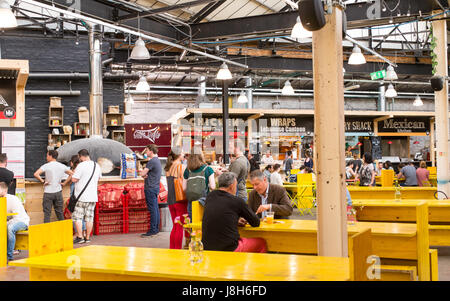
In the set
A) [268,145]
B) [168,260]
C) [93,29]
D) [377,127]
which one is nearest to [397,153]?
[377,127]

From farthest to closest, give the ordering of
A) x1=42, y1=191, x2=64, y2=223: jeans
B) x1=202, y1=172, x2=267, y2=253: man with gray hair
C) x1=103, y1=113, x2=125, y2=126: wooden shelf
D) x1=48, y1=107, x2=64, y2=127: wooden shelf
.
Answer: x1=103, y1=113, x2=125, y2=126: wooden shelf < x1=48, y1=107, x2=64, y2=127: wooden shelf < x1=42, y1=191, x2=64, y2=223: jeans < x1=202, y1=172, x2=267, y2=253: man with gray hair

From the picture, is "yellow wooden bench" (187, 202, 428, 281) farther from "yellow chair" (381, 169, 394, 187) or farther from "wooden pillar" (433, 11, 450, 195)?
"yellow chair" (381, 169, 394, 187)

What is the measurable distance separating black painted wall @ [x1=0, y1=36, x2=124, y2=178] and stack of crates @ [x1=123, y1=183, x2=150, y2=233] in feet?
20.4

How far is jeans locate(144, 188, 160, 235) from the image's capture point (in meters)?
8.87

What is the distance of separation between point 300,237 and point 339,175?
3.64ft

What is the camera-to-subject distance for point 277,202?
19.0 feet

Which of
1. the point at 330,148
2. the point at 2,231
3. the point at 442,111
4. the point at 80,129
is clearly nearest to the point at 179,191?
the point at 2,231

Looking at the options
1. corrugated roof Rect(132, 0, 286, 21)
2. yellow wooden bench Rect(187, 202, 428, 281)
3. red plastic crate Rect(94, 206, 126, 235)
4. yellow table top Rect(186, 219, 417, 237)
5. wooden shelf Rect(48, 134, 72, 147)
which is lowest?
red plastic crate Rect(94, 206, 126, 235)

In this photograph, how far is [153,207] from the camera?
29.4ft

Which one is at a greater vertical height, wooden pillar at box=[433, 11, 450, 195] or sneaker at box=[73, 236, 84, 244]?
wooden pillar at box=[433, 11, 450, 195]

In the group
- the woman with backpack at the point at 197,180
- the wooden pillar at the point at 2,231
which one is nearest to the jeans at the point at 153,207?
the woman with backpack at the point at 197,180

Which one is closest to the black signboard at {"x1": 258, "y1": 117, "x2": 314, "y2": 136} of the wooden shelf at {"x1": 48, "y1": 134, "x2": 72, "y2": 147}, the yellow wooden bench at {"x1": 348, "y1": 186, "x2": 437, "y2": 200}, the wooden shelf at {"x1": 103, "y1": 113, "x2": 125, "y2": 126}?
the wooden shelf at {"x1": 103, "y1": 113, "x2": 125, "y2": 126}

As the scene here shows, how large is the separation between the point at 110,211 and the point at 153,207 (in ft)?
3.73

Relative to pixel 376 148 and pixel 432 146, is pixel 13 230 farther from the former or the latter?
pixel 432 146
